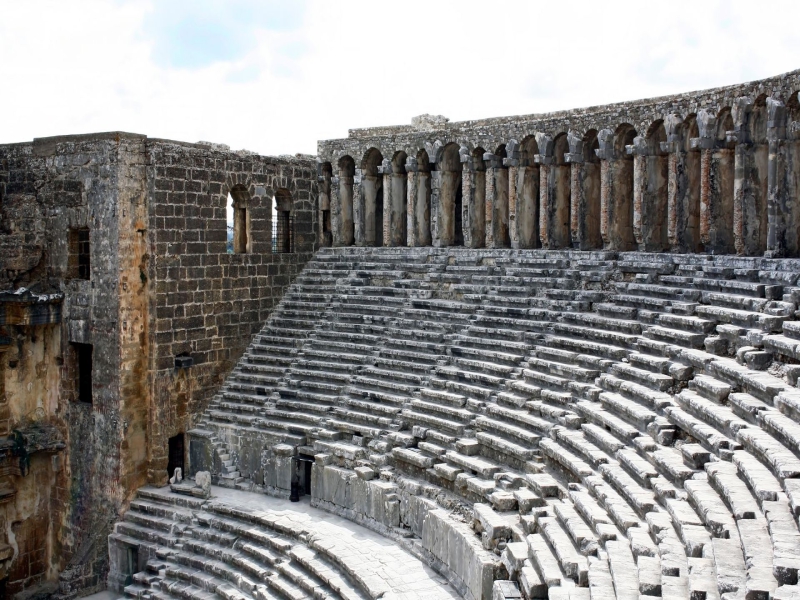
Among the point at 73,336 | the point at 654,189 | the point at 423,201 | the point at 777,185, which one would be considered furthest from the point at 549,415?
the point at 73,336

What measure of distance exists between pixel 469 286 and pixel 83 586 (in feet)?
34.0

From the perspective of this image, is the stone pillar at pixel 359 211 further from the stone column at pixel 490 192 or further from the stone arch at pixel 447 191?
the stone column at pixel 490 192

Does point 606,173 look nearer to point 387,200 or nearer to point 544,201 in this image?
point 544,201

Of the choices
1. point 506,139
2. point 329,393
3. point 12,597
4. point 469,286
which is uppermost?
point 506,139

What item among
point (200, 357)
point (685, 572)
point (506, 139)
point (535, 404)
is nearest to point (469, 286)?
point (506, 139)

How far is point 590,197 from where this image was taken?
19.6m

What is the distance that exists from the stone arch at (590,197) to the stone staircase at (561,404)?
0.87 metres

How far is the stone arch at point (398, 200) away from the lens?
2308 cm

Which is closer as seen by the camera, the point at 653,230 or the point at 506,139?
the point at 653,230

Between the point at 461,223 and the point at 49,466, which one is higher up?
the point at 461,223

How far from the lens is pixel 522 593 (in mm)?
11328

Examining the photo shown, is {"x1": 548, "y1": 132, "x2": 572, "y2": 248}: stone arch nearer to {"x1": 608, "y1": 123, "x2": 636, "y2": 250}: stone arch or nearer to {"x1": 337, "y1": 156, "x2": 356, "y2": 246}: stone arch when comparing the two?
{"x1": 608, "y1": 123, "x2": 636, "y2": 250}: stone arch

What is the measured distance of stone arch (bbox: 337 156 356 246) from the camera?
23.9 metres

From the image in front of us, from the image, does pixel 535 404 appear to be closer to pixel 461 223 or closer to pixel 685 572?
pixel 685 572
